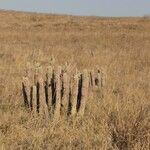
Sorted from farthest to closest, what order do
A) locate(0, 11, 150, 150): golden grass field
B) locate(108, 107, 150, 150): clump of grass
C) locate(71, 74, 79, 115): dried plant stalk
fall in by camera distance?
locate(71, 74, 79, 115): dried plant stalk
locate(0, 11, 150, 150): golden grass field
locate(108, 107, 150, 150): clump of grass

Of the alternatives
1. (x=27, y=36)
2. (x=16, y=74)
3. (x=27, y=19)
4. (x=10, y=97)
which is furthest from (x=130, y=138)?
(x=27, y=19)

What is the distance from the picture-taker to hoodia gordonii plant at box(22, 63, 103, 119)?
703cm

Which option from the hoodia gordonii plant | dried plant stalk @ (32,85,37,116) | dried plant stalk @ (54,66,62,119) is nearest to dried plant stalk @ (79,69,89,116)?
the hoodia gordonii plant

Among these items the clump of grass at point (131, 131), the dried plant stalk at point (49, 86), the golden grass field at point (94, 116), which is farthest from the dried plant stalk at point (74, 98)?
the clump of grass at point (131, 131)

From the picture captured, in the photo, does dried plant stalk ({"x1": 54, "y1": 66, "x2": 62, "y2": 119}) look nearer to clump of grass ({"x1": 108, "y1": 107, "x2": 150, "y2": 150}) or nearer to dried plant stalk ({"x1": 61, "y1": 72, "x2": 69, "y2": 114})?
dried plant stalk ({"x1": 61, "y1": 72, "x2": 69, "y2": 114})

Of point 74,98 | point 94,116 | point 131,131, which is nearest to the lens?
point 131,131

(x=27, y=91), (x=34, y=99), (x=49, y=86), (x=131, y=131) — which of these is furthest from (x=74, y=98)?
(x=131, y=131)

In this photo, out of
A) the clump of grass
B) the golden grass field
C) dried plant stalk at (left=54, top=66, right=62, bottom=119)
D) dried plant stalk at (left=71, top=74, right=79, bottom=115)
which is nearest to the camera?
→ the clump of grass

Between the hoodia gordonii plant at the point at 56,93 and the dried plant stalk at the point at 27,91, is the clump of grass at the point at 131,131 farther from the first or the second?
the dried plant stalk at the point at 27,91

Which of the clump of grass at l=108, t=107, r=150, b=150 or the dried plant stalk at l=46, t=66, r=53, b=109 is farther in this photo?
the dried plant stalk at l=46, t=66, r=53, b=109

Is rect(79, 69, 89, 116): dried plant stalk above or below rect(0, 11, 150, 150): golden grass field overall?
above

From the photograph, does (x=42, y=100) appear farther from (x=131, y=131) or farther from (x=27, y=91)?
(x=131, y=131)

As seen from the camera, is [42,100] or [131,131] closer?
[131,131]

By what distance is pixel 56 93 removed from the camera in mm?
7047
